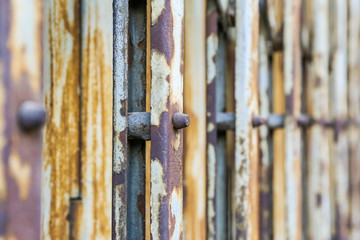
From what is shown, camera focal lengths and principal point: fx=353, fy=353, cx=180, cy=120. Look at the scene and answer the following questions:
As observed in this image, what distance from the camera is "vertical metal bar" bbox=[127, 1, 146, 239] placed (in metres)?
0.55

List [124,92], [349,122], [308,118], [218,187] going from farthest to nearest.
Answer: [349,122]
[308,118]
[218,187]
[124,92]

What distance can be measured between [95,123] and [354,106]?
1.72 m

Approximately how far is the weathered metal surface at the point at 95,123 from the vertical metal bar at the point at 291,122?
0.74 metres

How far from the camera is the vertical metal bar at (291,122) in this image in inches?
46.8

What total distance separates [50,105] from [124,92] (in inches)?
6.5

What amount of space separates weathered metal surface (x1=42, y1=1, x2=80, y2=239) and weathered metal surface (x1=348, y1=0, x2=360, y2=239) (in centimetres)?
168

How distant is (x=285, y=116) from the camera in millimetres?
1217

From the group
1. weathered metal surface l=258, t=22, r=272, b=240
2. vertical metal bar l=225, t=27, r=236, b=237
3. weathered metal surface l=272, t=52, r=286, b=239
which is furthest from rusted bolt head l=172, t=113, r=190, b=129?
weathered metal surface l=272, t=52, r=286, b=239

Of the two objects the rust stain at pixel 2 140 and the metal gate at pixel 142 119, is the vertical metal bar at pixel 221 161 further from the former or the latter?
the rust stain at pixel 2 140

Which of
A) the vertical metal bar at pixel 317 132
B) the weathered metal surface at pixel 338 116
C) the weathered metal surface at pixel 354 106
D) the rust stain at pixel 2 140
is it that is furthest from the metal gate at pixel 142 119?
the weathered metal surface at pixel 354 106

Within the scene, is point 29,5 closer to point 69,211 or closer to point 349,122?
point 69,211

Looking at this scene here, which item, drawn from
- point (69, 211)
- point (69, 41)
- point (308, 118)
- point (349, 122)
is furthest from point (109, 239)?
point (349, 122)

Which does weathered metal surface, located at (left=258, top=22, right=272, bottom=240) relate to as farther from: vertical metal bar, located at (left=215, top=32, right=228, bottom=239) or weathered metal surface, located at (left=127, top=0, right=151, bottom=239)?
weathered metal surface, located at (left=127, top=0, right=151, bottom=239)

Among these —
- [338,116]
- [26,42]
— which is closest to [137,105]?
[26,42]
